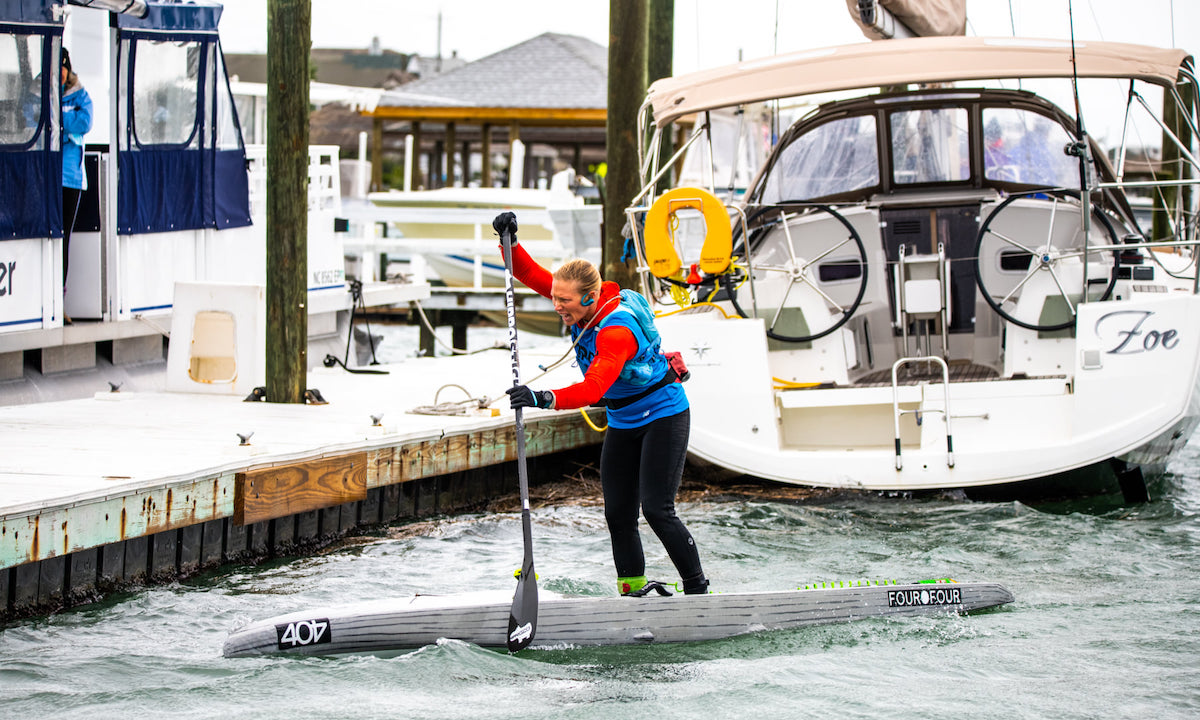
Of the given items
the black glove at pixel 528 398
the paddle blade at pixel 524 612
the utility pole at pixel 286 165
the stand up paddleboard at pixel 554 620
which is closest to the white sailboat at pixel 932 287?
the utility pole at pixel 286 165

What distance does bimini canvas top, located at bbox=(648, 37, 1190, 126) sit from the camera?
30.3ft

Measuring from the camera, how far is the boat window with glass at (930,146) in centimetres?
1027

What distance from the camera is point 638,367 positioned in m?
5.91

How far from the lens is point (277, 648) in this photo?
19.1 ft

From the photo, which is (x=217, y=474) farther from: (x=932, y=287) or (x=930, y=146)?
(x=930, y=146)

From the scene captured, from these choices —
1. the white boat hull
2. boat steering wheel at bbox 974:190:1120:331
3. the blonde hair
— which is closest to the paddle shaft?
the blonde hair

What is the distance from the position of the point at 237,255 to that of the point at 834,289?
18.3 ft

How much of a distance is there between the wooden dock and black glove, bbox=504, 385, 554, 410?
220cm

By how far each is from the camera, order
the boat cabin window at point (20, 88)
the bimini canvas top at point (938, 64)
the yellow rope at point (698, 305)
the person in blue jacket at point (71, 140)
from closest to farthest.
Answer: the bimini canvas top at point (938, 64) < the yellow rope at point (698, 305) < the boat cabin window at point (20, 88) < the person in blue jacket at point (71, 140)

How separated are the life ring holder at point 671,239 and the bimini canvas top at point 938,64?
0.92m

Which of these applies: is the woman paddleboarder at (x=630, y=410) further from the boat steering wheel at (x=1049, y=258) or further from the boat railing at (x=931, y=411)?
the boat steering wheel at (x=1049, y=258)

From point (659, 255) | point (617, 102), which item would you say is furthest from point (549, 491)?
point (617, 102)

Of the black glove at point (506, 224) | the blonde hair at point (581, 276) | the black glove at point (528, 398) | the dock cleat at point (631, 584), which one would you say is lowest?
the dock cleat at point (631, 584)

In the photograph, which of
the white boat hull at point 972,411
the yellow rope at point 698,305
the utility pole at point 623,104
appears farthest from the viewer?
the utility pole at point 623,104
